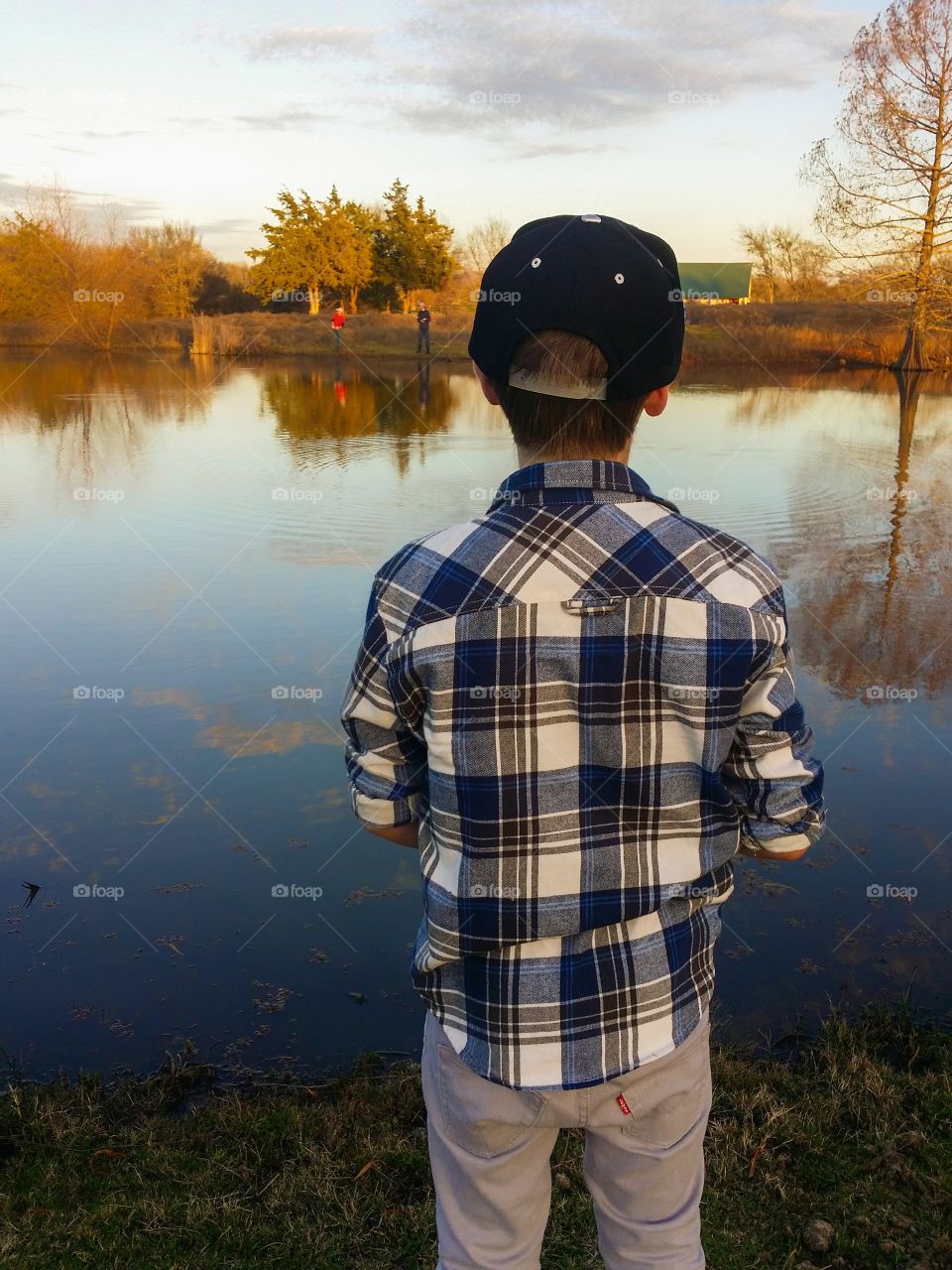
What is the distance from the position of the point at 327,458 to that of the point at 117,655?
15.8 ft

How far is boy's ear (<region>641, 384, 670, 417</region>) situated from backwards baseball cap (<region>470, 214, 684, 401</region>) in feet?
0.09

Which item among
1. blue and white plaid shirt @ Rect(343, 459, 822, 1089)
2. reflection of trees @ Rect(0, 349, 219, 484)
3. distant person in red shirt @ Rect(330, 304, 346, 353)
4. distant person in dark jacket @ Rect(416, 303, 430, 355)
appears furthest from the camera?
distant person in red shirt @ Rect(330, 304, 346, 353)

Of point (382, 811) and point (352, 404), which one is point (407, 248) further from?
point (382, 811)

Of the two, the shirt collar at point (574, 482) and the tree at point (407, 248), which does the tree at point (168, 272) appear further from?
the shirt collar at point (574, 482)

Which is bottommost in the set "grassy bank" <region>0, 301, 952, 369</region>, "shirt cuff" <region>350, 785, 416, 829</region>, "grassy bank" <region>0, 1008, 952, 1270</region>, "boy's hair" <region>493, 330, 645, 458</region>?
"grassy bank" <region>0, 1008, 952, 1270</region>

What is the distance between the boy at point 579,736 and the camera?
1101 millimetres

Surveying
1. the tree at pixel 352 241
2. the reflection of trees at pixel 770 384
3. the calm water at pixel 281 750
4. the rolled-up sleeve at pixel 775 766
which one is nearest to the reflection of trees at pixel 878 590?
the calm water at pixel 281 750

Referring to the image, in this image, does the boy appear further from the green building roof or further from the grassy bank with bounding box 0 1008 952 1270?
the green building roof

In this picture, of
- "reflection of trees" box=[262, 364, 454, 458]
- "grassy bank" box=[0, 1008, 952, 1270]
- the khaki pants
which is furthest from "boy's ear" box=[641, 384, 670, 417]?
"reflection of trees" box=[262, 364, 454, 458]

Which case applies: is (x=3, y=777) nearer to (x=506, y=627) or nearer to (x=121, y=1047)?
(x=121, y=1047)

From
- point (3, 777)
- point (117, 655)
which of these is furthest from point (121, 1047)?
point (117, 655)

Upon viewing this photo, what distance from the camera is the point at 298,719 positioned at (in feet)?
12.8

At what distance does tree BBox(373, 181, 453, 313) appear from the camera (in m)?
32.1

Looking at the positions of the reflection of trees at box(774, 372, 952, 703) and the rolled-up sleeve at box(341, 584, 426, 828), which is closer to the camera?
the rolled-up sleeve at box(341, 584, 426, 828)
